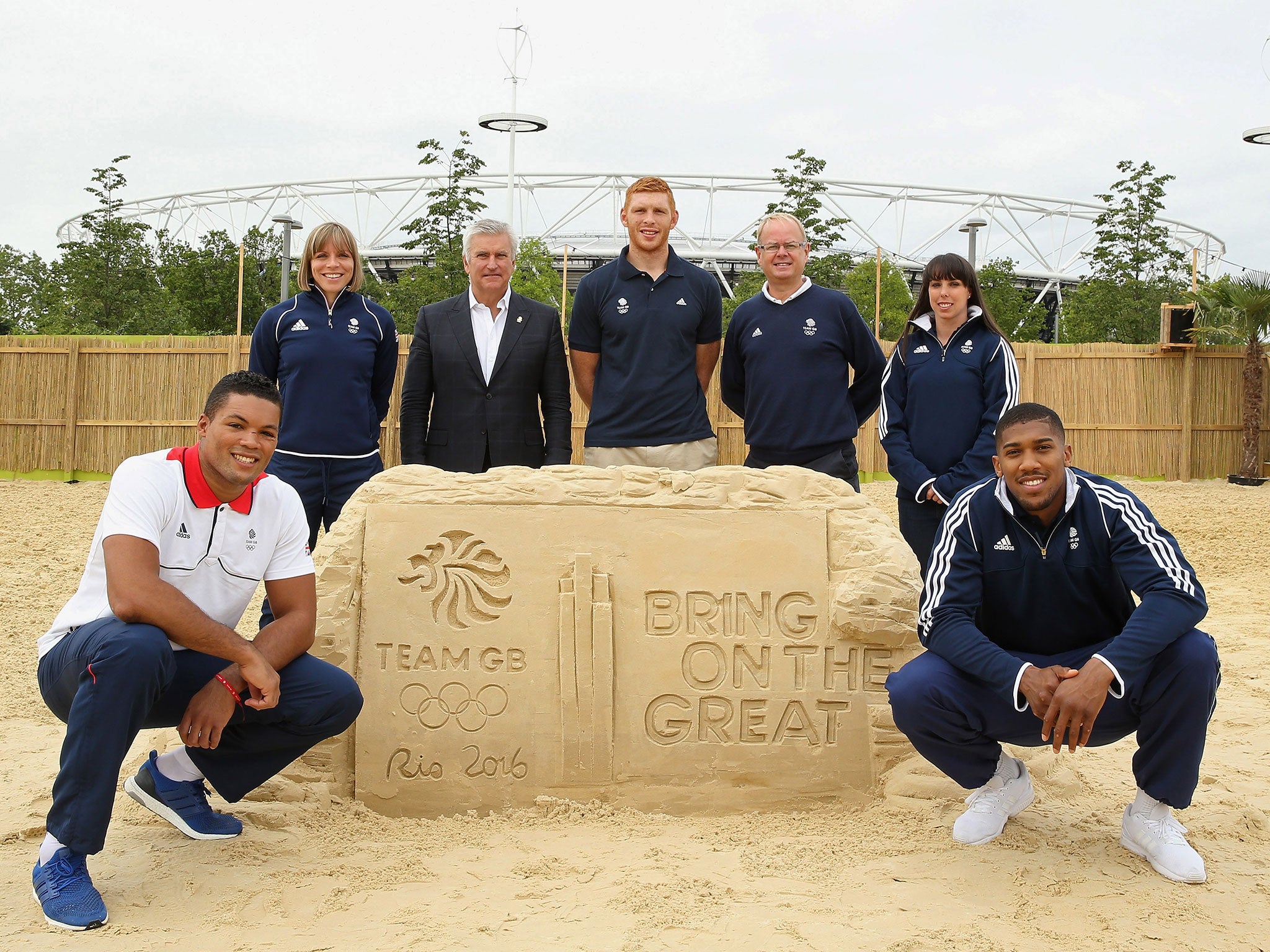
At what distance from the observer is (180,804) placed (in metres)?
3.36

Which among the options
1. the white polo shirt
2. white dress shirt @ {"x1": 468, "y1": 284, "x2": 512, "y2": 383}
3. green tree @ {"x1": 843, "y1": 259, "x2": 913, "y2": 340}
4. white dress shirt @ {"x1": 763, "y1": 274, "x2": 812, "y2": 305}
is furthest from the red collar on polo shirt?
green tree @ {"x1": 843, "y1": 259, "x2": 913, "y2": 340}

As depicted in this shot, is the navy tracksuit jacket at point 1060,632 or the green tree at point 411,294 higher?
the green tree at point 411,294

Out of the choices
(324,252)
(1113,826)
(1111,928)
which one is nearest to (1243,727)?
(1113,826)

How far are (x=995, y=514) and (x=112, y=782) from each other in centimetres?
261

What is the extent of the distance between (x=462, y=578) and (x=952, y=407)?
6.79 feet

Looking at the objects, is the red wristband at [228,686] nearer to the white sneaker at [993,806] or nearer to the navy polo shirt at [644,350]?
the navy polo shirt at [644,350]

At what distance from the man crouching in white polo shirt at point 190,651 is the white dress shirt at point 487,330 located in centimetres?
136

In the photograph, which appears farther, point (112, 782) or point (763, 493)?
point (763, 493)

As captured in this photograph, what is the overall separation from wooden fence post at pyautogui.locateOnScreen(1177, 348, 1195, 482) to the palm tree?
0.55m

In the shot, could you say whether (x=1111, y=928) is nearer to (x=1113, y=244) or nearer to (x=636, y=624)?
(x=636, y=624)

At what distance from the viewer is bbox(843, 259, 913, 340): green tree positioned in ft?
79.9

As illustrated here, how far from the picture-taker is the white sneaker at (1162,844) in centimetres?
300

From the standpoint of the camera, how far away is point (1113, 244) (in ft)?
79.7

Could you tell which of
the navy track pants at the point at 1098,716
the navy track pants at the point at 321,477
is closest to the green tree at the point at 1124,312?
the navy track pants at the point at 321,477
